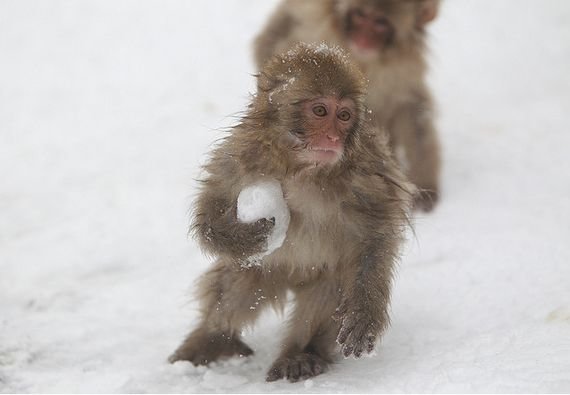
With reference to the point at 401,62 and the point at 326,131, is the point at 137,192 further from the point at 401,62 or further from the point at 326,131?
the point at 326,131

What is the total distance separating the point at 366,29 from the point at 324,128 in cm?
290

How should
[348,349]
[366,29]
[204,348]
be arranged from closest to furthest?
1. [348,349]
2. [204,348]
3. [366,29]

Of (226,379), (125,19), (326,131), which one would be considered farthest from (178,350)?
(125,19)

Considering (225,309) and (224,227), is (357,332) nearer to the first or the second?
(224,227)

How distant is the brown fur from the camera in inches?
247

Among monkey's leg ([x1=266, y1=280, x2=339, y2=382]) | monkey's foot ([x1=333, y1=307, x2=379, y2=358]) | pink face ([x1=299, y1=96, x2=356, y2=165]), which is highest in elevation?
pink face ([x1=299, y1=96, x2=356, y2=165])

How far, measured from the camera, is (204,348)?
4129mm

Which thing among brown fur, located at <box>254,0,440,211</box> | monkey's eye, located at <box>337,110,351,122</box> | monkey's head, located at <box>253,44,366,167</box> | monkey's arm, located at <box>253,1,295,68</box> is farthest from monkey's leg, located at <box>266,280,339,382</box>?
monkey's arm, located at <box>253,1,295,68</box>

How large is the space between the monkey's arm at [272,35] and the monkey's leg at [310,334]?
113 inches

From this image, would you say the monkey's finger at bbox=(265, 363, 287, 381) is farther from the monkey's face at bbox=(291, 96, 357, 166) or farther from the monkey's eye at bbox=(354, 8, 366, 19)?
the monkey's eye at bbox=(354, 8, 366, 19)

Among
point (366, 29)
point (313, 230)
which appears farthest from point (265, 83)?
point (366, 29)

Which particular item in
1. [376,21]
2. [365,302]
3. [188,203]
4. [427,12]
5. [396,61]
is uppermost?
[427,12]

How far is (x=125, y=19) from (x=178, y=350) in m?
5.51

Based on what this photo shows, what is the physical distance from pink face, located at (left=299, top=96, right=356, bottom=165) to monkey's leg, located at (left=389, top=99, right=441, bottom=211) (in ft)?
9.43
